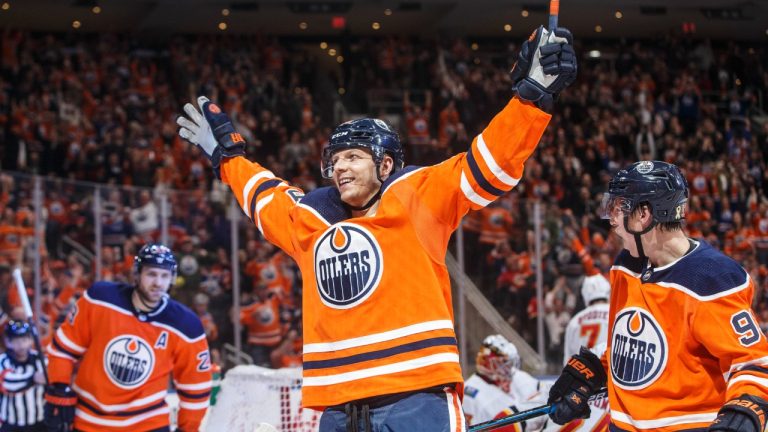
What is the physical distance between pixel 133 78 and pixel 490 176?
1257cm

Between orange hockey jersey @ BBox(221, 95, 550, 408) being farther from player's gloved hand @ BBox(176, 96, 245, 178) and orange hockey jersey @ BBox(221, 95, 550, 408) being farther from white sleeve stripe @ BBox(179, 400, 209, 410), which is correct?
white sleeve stripe @ BBox(179, 400, 209, 410)

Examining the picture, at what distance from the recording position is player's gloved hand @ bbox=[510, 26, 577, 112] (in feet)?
9.17

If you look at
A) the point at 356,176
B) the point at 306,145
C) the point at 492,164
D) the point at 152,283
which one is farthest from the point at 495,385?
the point at 306,145

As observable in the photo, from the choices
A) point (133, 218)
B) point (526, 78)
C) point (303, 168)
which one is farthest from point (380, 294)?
point (303, 168)

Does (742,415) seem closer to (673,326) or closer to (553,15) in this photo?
(673,326)

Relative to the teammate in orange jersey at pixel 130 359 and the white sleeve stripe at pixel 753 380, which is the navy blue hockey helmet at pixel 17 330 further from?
the white sleeve stripe at pixel 753 380

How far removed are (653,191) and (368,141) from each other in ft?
3.11

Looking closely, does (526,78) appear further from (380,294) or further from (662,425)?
(662,425)

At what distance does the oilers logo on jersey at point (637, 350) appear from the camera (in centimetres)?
329

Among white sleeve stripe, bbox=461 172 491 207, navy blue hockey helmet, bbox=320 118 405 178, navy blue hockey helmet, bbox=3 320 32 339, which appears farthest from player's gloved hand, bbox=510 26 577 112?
navy blue hockey helmet, bbox=3 320 32 339

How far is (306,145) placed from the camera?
1324 centimetres

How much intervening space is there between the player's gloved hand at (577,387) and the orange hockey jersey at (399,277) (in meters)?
1.03

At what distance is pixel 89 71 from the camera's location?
47.8 ft

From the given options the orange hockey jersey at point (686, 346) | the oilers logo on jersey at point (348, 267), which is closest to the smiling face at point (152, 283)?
the oilers logo on jersey at point (348, 267)
